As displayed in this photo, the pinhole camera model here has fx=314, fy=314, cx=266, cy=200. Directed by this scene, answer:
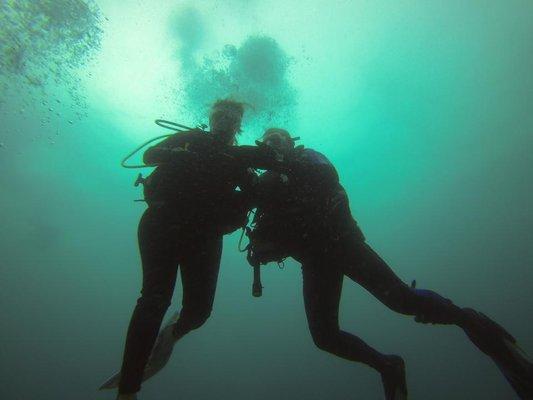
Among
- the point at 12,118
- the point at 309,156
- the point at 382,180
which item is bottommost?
the point at 309,156

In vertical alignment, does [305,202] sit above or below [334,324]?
above

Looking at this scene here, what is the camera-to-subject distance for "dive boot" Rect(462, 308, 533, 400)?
2.37m

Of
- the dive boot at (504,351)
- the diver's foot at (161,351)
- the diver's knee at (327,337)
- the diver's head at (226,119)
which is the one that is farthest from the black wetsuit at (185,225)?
the dive boot at (504,351)

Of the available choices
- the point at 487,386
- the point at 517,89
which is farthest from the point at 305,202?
the point at 487,386

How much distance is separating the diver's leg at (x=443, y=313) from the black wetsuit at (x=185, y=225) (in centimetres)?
130

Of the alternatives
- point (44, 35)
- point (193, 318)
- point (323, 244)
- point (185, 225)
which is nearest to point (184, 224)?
point (185, 225)

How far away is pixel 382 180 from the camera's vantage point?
117ft

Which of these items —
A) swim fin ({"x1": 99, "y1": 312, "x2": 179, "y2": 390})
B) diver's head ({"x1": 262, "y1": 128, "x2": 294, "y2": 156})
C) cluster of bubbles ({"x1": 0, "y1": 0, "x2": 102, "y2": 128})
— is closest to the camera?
swim fin ({"x1": 99, "y1": 312, "x2": 179, "y2": 390})

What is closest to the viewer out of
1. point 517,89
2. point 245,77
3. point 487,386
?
point 245,77

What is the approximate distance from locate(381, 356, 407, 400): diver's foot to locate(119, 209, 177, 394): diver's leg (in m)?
2.23

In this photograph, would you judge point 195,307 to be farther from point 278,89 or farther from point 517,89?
point 517,89

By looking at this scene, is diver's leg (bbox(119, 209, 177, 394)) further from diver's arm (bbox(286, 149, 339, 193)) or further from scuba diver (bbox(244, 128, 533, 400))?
diver's arm (bbox(286, 149, 339, 193))

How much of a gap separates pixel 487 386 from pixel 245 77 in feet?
117

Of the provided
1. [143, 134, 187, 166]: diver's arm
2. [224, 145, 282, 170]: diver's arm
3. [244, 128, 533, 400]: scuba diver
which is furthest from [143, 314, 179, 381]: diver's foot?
[224, 145, 282, 170]: diver's arm
